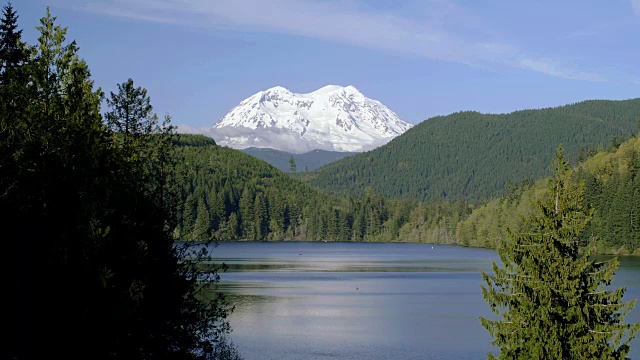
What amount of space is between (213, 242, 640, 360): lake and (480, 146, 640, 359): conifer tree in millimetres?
21249

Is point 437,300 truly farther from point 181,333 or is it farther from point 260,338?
point 181,333

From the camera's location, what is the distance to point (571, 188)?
2767cm

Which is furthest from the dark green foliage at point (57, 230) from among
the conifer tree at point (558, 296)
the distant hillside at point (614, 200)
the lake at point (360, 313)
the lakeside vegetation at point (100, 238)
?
the distant hillside at point (614, 200)

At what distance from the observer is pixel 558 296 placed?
25.9 metres

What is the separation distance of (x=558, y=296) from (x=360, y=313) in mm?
42709

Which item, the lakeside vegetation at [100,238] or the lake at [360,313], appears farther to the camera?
the lake at [360,313]

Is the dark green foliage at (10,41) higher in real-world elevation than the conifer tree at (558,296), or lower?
higher

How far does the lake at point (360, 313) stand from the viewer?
163 ft

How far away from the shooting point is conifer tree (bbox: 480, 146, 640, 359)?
1005 inches

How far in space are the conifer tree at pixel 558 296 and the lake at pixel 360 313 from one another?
21.2 m

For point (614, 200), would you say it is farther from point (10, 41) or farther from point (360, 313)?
point (10, 41)

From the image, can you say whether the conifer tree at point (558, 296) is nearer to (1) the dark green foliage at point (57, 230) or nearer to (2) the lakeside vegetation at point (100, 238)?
(2) the lakeside vegetation at point (100, 238)

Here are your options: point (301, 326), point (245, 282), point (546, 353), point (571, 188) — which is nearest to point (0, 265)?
point (546, 353)

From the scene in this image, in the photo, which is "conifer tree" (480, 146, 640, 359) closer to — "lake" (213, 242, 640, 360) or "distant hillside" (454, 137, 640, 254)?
"lake" (213, 242, 640, 360)
